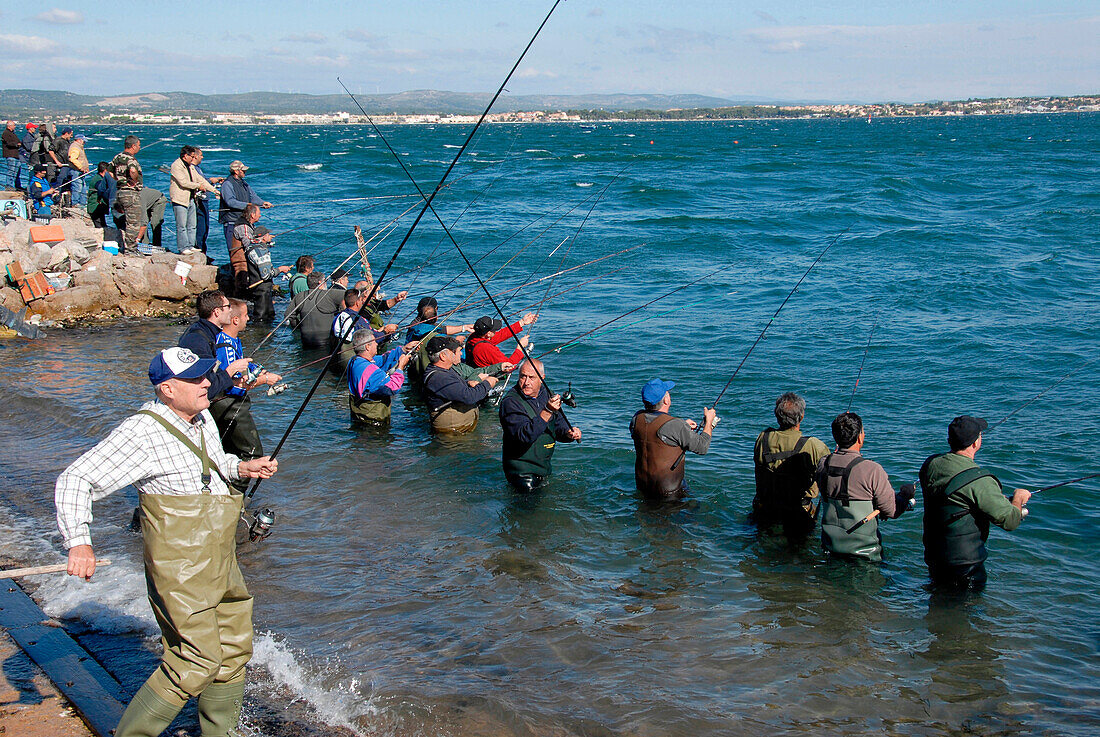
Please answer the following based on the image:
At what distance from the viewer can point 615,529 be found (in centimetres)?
724

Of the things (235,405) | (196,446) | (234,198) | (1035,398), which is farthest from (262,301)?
(1035,398)

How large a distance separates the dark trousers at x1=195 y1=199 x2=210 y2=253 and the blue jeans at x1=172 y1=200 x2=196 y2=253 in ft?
0.77

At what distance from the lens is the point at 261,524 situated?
236 inches

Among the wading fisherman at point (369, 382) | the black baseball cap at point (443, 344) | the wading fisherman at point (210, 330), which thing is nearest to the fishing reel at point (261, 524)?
the wading fisherman at point (210, 330)

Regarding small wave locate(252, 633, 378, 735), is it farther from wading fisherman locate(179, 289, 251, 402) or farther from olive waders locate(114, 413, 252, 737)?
wading fisherman locate(179, 289, 251, 402)

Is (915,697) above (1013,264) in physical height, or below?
below

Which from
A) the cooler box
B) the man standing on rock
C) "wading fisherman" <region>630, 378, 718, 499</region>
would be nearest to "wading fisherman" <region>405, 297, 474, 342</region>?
"wading fisherman" <region>630, 378, 718, 499</region>

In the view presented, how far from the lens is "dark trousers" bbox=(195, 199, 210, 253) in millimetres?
16203

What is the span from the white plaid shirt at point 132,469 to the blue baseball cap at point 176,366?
0.49 feet

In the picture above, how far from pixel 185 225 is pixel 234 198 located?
171 centimetres

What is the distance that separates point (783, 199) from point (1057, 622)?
3097 cm

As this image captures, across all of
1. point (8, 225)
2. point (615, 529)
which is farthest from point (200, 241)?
point (615, 529)

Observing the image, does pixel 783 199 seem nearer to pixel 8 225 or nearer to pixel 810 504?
pixel 8 225

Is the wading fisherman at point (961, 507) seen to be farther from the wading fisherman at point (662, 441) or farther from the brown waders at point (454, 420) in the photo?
the brown waders at point (454, 420)
